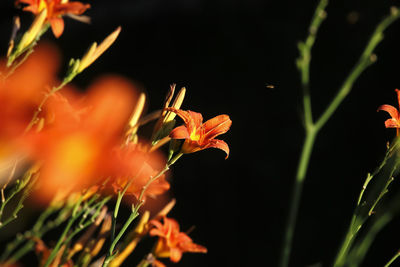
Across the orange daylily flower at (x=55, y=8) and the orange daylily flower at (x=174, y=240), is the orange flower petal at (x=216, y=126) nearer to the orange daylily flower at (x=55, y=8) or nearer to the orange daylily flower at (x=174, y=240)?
the orange daylily flower at (x=174, y=240)

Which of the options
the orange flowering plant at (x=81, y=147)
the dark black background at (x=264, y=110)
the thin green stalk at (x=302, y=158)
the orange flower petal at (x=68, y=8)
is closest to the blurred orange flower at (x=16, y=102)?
the orange flowering plant at (x=81, y=147)

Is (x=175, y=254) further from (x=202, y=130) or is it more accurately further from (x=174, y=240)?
(x=202, y=130)

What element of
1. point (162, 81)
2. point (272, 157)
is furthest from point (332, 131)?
point (162, 81)

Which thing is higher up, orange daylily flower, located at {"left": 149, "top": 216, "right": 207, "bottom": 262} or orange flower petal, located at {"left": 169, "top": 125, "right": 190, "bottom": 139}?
orange flower petal, located at {"left": 169, "top": 125, "right": 190, "bottom": 139}

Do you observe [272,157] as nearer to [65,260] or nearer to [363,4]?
[363,4]

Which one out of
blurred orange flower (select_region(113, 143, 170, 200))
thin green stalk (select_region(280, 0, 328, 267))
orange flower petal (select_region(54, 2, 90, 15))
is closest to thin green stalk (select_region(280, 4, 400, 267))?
thin green stalk (select_region(280, 0, 328, 267))

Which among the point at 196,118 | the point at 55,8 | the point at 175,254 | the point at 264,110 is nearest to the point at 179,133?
the point at 196,118

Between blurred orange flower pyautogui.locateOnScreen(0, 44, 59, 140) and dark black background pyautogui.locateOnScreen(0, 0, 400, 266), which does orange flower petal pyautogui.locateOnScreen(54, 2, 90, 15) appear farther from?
dark black background pyautogui.locateOnScreen(0, 0, 400, 266)
